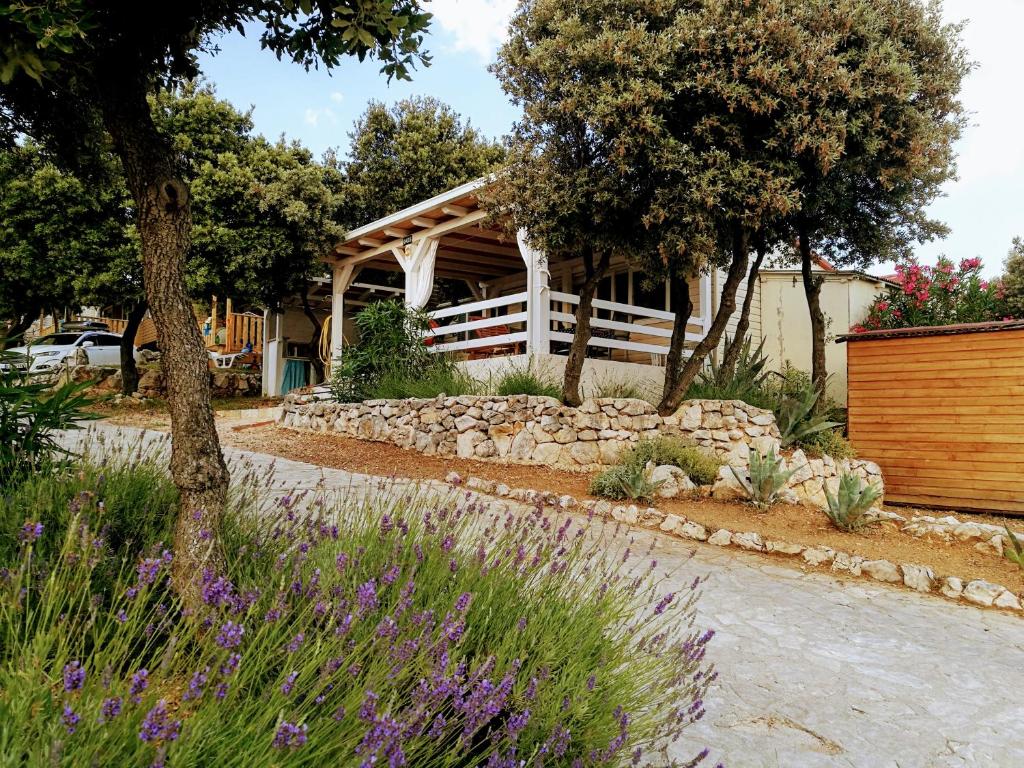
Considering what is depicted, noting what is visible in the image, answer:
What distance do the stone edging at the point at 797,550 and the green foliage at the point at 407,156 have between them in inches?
566

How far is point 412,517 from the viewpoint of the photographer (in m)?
3.18

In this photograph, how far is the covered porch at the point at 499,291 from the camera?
454 inches

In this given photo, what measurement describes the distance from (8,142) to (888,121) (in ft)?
30.2

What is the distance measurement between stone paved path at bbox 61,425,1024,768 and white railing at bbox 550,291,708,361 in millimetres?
6043

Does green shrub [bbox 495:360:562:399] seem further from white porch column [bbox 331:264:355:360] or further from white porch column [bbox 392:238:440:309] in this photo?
white porch column [bbox 331:264:355:360]

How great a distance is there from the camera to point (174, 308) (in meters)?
2.93

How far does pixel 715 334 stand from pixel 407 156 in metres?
13.6

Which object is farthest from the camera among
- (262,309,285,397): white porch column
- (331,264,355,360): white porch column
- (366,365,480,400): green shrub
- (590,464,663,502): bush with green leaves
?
(262,309,285,397): white porch column

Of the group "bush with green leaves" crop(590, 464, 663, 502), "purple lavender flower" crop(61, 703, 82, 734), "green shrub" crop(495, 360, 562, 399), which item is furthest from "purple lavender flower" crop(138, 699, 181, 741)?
"green shrub" crop(495, 360, 562, 399)

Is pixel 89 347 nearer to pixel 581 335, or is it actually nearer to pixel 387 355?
pixel 387 355

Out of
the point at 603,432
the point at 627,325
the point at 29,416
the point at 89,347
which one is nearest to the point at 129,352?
the point at 89,347

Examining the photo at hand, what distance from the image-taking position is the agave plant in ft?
32.6

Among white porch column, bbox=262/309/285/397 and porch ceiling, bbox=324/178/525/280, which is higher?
porch ceiling, bbox=324/178/525/280

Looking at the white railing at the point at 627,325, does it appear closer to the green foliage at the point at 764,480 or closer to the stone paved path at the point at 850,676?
the green foliage at the point at 764,480
